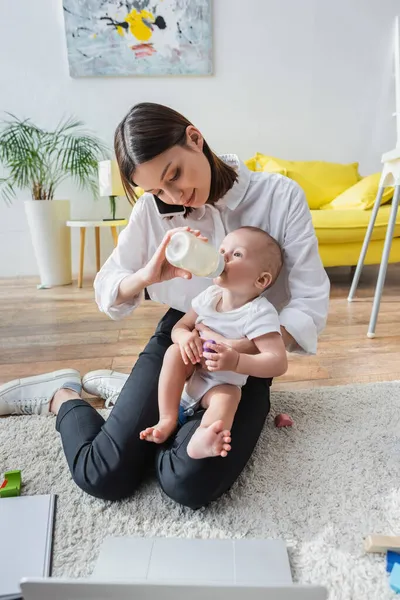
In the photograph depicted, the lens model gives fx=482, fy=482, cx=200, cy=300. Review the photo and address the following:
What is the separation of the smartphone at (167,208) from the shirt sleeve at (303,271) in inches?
9.1

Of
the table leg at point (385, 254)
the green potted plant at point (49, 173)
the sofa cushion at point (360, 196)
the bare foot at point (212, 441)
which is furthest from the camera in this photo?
the green potted plant at point (49, 173)

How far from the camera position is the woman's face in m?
0.87

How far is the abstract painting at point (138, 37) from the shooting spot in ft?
10.4

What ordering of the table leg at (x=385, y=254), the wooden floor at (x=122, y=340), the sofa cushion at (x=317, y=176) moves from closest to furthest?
the wooden floor at (x=122, y=340) → the table leg at (x=385, y=254) → the sofa cushion at (x=317, y=176)

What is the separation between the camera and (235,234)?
3.12 ft

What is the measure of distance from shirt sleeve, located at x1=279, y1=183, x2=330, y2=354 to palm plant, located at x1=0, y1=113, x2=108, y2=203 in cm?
232

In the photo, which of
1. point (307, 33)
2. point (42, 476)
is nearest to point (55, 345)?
point (42, 476)

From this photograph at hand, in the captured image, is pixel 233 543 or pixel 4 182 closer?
pixel 233 543

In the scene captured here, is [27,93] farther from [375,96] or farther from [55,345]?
[375,96]

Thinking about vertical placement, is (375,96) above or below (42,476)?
above

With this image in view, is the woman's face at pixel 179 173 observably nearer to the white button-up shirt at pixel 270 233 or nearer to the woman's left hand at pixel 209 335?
the white button-up shirt at pixel 270 233

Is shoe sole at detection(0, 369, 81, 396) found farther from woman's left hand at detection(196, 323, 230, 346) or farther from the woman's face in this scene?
the woman's face

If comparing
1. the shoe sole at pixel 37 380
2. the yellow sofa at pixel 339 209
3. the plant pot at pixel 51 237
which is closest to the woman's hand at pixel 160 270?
the shoe sole at pixel 37 380

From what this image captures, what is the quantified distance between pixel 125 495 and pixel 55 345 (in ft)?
3.48
